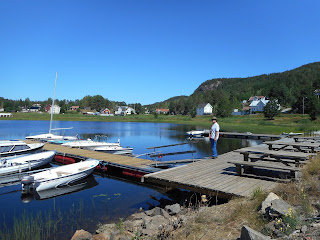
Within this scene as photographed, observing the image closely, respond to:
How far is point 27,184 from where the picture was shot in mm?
11258

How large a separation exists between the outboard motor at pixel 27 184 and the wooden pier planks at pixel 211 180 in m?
5.60

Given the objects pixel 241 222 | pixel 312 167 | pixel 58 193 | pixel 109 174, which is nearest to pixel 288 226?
pixel 241 222

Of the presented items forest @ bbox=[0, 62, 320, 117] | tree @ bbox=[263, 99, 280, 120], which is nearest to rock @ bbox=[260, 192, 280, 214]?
forest @ bbox=[0, 62, 320, 117]

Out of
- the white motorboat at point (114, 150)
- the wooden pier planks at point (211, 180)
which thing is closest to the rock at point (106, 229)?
the wooden pier planks at point (211, 180)

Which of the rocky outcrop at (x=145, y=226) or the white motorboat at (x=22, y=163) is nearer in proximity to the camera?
the rocky outcrop at (x=145, y=226)

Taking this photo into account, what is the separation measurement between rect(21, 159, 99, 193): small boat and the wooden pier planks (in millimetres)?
4857

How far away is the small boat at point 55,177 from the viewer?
1132 centimetres

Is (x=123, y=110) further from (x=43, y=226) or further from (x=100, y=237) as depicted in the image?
(x=100, y=237)

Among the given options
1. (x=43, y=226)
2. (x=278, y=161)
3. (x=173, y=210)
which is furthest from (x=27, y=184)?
(x=278, y=161)

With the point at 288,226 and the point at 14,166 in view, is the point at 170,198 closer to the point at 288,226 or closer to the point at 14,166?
the point at 288,226

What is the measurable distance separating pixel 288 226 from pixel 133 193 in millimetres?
8680

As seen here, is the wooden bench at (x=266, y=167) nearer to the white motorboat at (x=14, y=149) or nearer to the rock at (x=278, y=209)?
the rock at (x=278, y=209)

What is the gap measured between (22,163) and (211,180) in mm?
11923

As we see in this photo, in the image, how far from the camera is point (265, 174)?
9.31m
